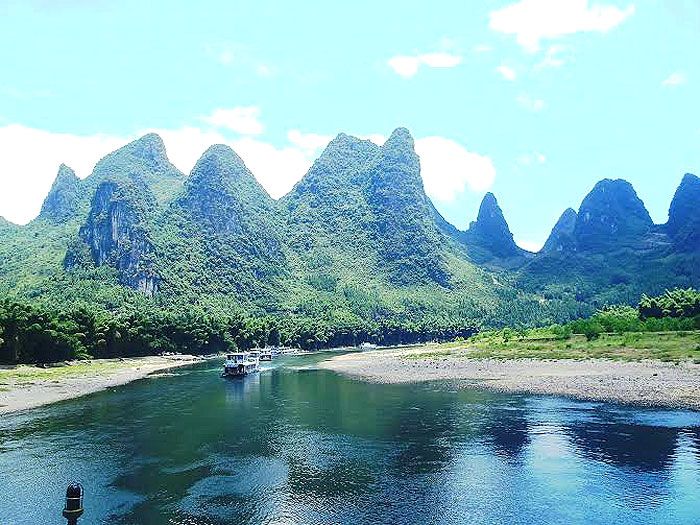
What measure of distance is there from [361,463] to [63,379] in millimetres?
69249

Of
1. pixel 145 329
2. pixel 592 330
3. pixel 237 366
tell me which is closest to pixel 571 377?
pixel 592 330

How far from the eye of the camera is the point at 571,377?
70.5 m

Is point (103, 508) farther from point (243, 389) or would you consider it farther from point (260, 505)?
point (243, 389)

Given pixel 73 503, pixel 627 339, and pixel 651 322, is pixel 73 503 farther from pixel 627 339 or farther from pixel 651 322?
pixel 651 322

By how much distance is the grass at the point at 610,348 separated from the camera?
8269 centimetres

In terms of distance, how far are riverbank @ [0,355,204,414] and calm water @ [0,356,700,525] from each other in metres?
8.89

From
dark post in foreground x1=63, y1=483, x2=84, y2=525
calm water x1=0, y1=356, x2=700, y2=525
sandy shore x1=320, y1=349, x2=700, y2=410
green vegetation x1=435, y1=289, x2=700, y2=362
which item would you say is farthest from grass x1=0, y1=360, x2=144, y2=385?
dark post in foreground x1=63, y1=483, x2=84, y2=525

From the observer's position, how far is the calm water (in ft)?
86.5

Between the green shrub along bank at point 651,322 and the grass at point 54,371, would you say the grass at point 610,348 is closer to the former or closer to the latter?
the green shrub along bank at point 651,322

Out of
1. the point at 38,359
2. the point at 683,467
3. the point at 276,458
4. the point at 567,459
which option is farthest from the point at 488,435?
the point at 38,359

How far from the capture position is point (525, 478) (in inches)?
1210

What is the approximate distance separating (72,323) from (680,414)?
10460cm

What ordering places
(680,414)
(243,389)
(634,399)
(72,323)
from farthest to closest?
1. (72,323)
2. (243,389)
3. (634,399)
4. (680,414)

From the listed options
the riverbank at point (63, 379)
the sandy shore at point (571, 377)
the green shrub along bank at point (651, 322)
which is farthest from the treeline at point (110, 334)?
the green shrub along bank at point (651, 322)
